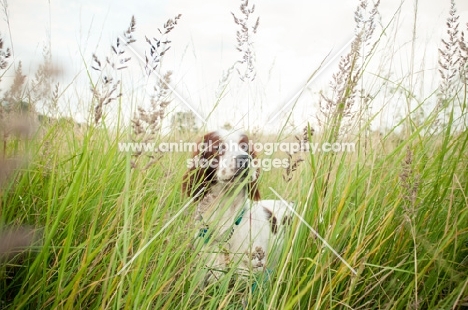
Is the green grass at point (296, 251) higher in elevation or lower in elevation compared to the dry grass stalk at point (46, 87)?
lower

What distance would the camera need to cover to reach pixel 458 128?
1.62 metres

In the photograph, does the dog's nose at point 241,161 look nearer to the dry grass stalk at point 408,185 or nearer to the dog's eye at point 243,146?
the dog's eye at point 243,146

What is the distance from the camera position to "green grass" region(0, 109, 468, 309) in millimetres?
1076

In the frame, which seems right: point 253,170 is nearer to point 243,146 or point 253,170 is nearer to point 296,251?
point 296,251

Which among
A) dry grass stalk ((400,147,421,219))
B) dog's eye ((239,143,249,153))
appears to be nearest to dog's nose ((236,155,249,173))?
dog's eye ((239,143,249,153))

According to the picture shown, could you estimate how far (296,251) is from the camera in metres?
1.17

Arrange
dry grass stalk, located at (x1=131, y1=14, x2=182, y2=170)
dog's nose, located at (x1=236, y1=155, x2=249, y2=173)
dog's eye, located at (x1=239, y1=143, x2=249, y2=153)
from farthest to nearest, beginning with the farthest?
dog's eye, located at (x1=239, y1=143, x2=249, y2=153)
dog's nose, located at (x1=236, y1=155, x2=249, y2=173)
dry grass stalk, located at (x1=131, y1=14, x2=182, y2=170)

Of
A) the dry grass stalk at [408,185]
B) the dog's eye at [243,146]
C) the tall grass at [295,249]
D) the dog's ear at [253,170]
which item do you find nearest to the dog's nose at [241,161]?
the dog's ear at [253,170]

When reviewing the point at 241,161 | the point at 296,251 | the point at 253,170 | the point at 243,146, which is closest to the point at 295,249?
the point at 296,251

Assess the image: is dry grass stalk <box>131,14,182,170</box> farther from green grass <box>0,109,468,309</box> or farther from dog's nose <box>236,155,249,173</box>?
dog's nose <box>236,155,249,173</box>

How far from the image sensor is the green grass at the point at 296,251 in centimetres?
108

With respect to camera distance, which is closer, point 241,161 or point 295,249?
point 295,249

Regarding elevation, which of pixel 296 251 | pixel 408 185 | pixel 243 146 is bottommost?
pixel 296 251

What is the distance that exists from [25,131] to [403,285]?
129 cm
